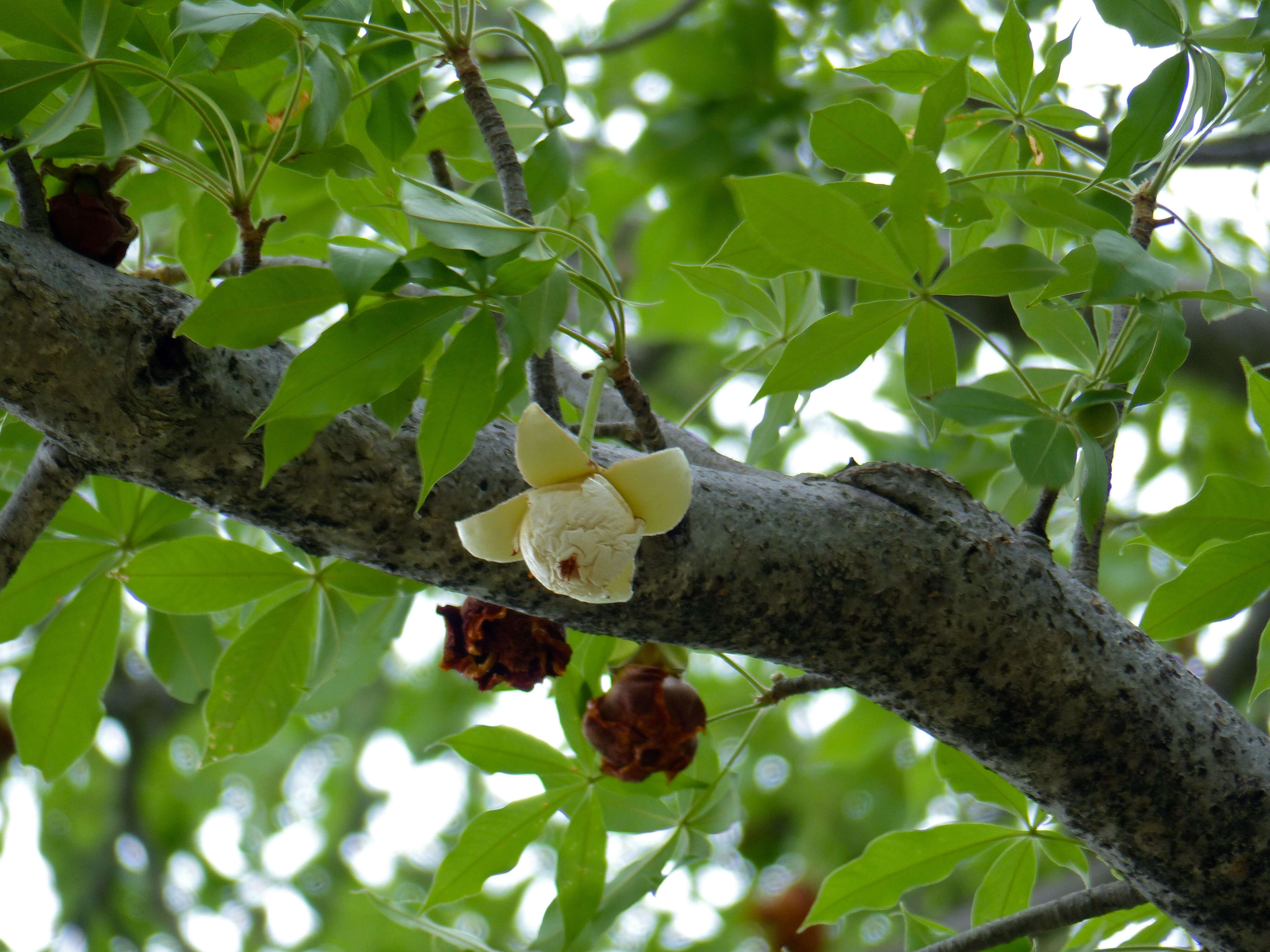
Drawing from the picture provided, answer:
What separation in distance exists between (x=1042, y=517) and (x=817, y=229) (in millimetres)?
365

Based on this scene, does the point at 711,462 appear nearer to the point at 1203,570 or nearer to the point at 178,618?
the point at 1203,570

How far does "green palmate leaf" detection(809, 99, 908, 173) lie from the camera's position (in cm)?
87

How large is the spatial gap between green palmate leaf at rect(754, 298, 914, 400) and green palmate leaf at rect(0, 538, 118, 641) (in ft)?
2.54

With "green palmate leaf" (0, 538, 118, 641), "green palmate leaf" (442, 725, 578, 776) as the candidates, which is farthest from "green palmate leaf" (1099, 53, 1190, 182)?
"green palmate leaf" (0, 538, 118, 641)

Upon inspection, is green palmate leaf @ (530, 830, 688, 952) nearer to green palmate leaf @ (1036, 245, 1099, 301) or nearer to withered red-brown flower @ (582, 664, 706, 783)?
withered red-brown flower @ (582, 664, 706, 783)

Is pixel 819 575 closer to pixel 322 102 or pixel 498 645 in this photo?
pixel 498 645

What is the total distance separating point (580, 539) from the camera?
720mm

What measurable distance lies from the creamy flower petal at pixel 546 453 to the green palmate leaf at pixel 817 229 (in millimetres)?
200

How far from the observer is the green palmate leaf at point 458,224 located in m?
0.67

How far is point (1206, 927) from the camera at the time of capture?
94 centimetres

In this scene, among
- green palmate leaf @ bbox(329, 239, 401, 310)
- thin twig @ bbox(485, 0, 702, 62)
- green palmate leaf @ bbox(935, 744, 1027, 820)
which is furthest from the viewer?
thin twig @ bbox(485, 0, 702, 62)

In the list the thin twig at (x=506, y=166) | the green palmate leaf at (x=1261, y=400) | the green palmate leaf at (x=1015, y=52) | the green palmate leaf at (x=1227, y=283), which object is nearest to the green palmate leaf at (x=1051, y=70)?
the green palmate leaf at (x=1015, y=52)

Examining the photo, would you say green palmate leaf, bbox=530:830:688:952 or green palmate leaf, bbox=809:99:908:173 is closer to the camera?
green palmate leaf, bbox=809:99:908:173

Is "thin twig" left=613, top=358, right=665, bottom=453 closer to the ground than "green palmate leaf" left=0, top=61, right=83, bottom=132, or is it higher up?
higher up
